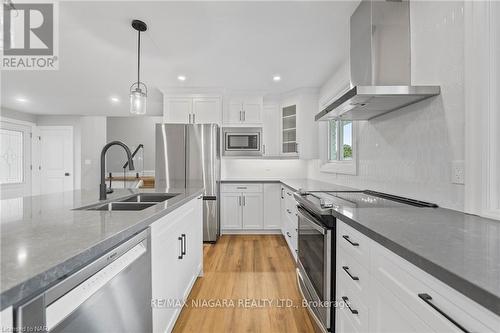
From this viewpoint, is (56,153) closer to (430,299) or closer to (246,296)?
(246,296)

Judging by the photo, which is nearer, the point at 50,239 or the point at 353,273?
the point at 50,239

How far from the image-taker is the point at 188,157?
3.62 m

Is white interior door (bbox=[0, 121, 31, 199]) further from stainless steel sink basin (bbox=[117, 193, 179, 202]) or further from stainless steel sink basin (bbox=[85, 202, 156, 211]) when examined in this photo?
stainless steel sink basin (bbox=[85, 202, 156, 211])

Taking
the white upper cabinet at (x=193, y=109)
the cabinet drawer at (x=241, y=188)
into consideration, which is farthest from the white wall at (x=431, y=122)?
the white upper cabinet at (x=193, y=109)

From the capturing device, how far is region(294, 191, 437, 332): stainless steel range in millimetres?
1385

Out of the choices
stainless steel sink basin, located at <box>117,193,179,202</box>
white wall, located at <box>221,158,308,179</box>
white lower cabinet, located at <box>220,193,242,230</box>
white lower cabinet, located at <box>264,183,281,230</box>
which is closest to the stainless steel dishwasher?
stainless steel sink basin, located at <box>117,193,179,202</box>

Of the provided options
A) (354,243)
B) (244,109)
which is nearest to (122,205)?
(354,243)

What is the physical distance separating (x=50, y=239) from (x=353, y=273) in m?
1.25

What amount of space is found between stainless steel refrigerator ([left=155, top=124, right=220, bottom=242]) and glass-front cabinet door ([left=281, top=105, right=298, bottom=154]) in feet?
4.30

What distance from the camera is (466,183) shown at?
1.20 meters

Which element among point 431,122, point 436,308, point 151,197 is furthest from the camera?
point 151,197

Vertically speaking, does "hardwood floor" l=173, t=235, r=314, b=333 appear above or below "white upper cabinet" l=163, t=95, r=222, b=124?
below

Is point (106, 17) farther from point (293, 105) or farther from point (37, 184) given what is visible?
point (37, 184)

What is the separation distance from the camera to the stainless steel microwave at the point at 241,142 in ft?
13.1
